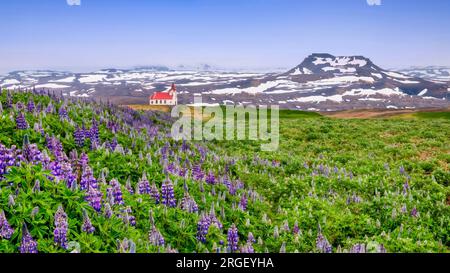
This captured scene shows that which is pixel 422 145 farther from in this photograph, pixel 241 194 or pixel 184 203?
pixel 184 203

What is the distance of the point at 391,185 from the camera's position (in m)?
11.4

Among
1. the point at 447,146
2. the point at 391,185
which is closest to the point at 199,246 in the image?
the point at 391,185

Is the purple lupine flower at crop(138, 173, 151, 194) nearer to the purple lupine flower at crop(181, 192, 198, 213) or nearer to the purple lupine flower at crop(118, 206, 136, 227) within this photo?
the purple lupine flower at crop(181, 192, 198, 213)

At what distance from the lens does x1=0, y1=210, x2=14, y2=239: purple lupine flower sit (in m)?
4.37

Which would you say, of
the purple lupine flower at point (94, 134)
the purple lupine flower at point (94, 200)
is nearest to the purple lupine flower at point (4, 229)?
the purple lupine flower at point (94, 200)

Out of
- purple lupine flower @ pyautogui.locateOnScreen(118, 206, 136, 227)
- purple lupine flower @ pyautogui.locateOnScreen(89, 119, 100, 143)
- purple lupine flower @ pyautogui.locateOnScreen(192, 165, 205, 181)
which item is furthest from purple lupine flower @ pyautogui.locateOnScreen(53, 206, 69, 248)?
purple lupine flower @ pyautogui.locateOnScreen(89, 119, 100, 143)

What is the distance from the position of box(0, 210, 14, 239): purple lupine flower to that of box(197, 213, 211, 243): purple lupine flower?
2417 mm

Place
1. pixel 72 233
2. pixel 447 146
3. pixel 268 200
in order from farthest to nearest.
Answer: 1. pixel 447 146
2. pixel 268 200
3. pixel 72 233

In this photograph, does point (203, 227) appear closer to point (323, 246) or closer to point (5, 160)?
point (323, 246)

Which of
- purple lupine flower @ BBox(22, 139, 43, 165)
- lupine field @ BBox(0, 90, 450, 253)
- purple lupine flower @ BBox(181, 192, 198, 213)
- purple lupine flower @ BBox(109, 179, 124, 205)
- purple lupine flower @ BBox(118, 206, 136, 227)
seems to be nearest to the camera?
lupine field @ BBox(0, 90, 450, 253)

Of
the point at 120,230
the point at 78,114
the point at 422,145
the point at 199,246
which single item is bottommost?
the point at 422,145

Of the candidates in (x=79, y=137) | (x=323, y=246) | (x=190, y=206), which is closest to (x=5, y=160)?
(x=190, y=206)

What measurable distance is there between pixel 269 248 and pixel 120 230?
2.49 meters

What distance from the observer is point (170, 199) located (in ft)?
22.7
